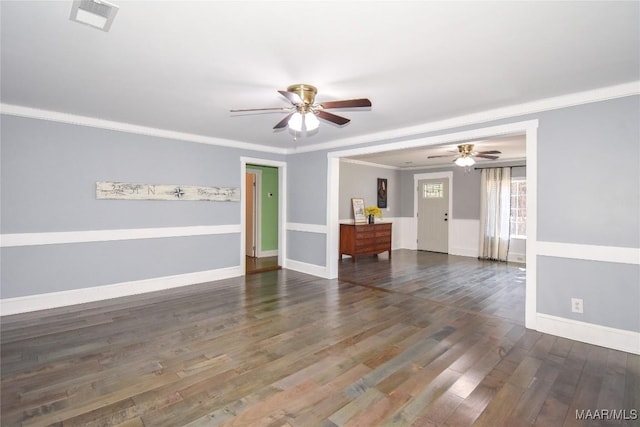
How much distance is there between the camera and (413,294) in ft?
15.2

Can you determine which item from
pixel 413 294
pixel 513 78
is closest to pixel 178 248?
pixel 413 294

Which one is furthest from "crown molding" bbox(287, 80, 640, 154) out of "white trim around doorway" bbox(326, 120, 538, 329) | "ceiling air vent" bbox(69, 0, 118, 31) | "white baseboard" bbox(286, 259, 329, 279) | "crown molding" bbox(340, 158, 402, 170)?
"ceiling air vent" bbox(69, 0, 118, 31)

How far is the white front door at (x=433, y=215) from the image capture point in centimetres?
855

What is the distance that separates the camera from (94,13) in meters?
1.87

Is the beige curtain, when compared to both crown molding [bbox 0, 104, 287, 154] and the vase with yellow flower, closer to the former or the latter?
the vase with yellow flower

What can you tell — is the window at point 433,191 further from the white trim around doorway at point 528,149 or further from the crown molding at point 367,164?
the white trim around doorway at point 528,149

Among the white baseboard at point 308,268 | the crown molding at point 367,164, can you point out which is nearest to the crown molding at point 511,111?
the white baseboard at point 308,268

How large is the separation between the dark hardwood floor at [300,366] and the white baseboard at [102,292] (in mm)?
202

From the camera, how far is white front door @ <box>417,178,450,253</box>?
28.0 ft

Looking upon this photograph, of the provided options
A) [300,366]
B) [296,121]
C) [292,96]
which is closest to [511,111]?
[296,121]

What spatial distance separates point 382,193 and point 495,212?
9.21 ft

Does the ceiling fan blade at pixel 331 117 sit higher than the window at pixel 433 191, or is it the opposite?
the ceiling fan blade at pixel 331 117

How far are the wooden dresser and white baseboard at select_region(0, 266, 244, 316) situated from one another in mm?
2784

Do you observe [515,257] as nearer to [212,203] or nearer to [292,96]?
[212,203]
